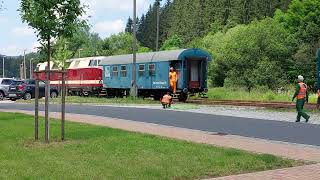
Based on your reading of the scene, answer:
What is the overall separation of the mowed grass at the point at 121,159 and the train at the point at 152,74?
1850cm

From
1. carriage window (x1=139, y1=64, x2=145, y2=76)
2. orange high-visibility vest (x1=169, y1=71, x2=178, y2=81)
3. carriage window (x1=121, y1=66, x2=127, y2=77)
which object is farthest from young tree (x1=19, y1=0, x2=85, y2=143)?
carriage window (x1=121, y1=66, x2=127, y2=77)

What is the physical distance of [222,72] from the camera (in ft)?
186

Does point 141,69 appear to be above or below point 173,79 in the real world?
above

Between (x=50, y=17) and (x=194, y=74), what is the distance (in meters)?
22.8

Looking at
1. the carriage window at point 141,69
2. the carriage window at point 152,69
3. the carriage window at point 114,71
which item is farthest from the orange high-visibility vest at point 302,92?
the carriage window at point 114,71

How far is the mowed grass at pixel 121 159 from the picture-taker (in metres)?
8.72

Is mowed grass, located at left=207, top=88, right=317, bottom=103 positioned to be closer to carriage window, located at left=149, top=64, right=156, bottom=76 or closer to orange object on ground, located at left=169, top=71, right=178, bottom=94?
carriage window, located at left=149, top=64, right=156, bottom=76

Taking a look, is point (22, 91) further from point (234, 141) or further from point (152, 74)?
point (234, 141)

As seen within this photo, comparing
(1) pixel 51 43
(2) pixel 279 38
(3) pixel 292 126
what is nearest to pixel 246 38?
(2) pixel 279 38

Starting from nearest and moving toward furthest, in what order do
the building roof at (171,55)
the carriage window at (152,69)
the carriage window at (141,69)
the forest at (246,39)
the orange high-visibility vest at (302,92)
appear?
the orange high-visibility vest at (302,92), the building roof at (171,55), the carriage window at (152,69), the carriage window at (141,69), the forest at (246,39)

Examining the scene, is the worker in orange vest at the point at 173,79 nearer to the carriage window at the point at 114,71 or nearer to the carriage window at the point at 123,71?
the carriage window at the point at 123,71

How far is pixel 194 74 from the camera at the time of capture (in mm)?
35281

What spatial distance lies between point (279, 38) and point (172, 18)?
71078 millimetres

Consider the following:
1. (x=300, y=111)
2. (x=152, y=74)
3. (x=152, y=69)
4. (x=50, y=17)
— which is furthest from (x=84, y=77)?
(x=50, y=17)
